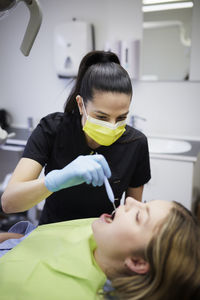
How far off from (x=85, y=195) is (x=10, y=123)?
7.43ft

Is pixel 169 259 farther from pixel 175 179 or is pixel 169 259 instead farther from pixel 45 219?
pixel 175 179

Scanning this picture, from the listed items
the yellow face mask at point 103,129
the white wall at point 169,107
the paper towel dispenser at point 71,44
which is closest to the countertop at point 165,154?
the white wall at point 169,107

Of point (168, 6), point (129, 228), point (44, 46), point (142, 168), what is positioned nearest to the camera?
point (129, 228)

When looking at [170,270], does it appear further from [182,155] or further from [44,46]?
[44,46]

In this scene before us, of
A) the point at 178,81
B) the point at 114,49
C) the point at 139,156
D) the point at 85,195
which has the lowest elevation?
the point at 85,195

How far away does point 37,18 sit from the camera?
2.81 feet

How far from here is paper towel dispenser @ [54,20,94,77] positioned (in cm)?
249

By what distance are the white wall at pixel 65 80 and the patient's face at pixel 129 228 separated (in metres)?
1.74

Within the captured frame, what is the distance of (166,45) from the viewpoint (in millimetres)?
2357

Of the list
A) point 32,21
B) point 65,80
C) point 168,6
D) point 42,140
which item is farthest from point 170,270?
point 65,80

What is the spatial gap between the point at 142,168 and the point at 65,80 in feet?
5.83

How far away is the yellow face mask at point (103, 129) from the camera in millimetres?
1098

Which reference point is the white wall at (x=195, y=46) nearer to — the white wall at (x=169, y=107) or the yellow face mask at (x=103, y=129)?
the white wall at (x=169, y=107)

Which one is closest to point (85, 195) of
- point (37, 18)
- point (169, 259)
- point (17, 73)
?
point (169, 259)
